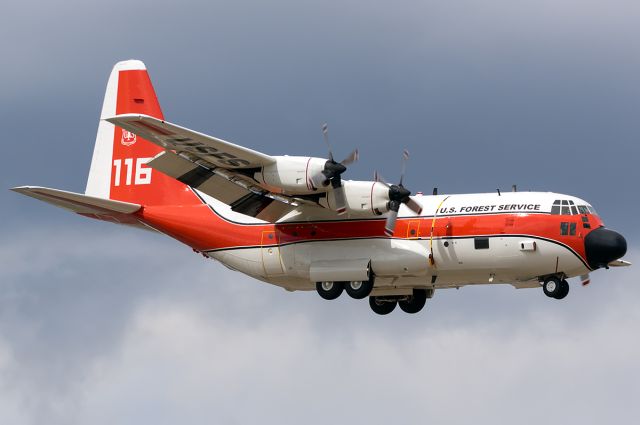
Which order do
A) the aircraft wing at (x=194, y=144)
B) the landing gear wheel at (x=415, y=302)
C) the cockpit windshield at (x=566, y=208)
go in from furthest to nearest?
the landing gear wheel at (x=415, y=302) < the cockpit windshield at (x=566, y=208) < the aircraft wing at (x=194, y=144)

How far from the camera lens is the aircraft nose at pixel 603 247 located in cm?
3622

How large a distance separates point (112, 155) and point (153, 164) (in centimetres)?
658

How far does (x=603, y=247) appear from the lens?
36188 millimetres

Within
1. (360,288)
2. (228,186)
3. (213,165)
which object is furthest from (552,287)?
(213,165)

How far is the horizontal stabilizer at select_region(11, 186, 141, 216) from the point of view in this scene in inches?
1467

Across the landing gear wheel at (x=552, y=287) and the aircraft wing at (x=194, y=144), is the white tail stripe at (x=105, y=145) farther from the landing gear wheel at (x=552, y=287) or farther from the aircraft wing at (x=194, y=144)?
the landing gear wheel at (x=552, y=287)

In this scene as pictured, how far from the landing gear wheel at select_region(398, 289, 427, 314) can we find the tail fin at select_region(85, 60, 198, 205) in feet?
27.9

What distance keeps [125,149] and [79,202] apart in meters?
4.54

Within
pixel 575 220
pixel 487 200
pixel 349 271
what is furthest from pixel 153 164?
pixel 575 220

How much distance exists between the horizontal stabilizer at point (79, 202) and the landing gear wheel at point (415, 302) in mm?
8646

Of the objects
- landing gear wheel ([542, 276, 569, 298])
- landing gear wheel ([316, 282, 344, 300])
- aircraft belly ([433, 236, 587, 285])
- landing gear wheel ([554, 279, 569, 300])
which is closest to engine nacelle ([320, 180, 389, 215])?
aircraft belly ([433, 236, 587, 285])

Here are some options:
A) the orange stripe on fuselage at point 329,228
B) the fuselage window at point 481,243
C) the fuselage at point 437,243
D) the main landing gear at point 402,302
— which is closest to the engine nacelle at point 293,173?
the orange stripe on fuselage at point 329,228

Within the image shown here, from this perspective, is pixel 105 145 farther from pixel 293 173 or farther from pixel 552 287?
pixel 552 287

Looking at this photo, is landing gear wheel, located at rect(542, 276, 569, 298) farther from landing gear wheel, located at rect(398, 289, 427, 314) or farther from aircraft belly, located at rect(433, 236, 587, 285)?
landing gear wheel, located at rect(398, 289, 427, 314)
